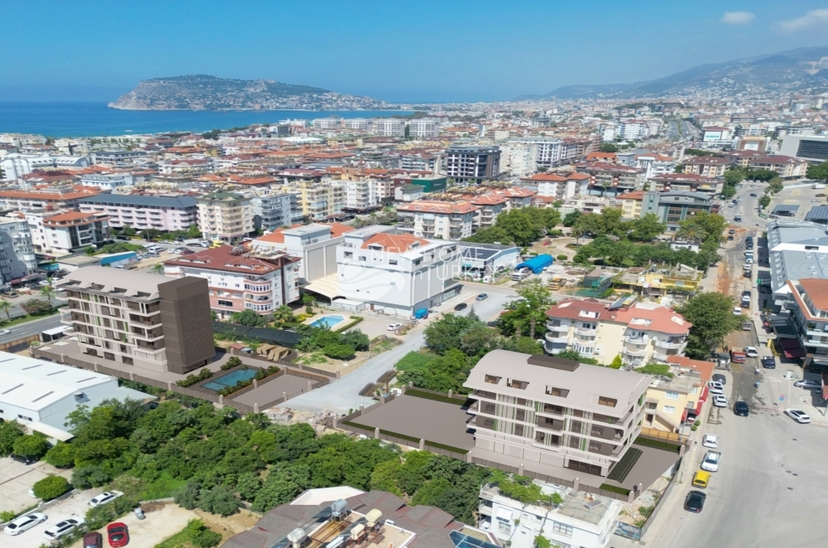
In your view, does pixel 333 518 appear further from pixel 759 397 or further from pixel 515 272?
pixel 515 272

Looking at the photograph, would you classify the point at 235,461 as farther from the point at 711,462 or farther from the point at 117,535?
the point at 711,462

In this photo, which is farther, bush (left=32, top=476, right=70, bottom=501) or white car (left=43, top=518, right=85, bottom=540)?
bush (left=32, top=476, right=70, bottom=501)

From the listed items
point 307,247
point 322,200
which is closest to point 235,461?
point 307,247

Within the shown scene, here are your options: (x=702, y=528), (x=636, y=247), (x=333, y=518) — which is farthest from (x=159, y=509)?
(x=636, y=247)

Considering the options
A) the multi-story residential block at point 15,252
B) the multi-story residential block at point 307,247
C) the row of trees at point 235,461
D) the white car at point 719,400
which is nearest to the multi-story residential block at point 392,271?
the multi-story residential block at point 307,247

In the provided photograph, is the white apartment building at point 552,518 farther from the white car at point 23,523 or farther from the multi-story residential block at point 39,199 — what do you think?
the multi-story residential block at point 39,199

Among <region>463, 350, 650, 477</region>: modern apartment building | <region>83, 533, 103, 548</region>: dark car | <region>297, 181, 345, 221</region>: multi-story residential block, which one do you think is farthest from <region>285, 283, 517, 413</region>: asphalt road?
<region>297, 181, 345, 221</region>: multi-story residential block

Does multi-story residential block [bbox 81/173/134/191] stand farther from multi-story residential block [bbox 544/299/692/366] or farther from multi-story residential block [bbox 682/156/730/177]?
multi-story residential block [bbox 682/156/730/177]
